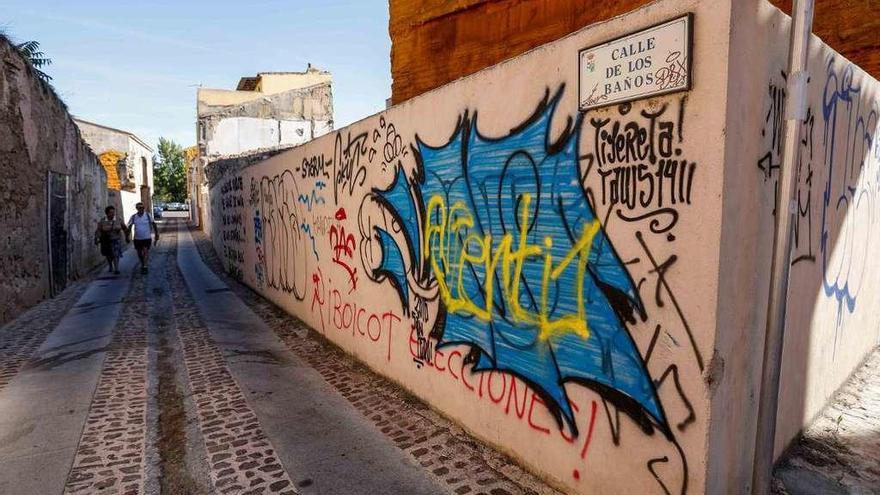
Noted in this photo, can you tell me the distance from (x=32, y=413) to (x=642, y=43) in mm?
5022

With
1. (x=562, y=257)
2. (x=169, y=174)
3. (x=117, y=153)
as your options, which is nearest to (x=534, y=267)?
(x=562, y=257)

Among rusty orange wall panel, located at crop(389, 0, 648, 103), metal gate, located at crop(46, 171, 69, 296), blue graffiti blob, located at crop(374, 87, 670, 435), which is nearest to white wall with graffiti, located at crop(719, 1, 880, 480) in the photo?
blue graffiti blob, located at crop(374, 87, 670, 435)

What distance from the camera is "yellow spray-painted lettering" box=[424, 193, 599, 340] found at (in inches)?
107

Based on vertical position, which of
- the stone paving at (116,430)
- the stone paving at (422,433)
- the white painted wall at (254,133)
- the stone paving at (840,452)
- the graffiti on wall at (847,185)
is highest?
the white painted wall at (254,133)

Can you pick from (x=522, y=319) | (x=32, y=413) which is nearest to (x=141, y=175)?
(x=32, y=413)

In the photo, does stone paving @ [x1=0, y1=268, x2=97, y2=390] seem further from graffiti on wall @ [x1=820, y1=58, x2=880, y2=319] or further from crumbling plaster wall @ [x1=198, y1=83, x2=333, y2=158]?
crumbling plaster wall @ [x1=198, y1=83, x2=333, y2=158]

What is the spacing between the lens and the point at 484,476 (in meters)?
3.08

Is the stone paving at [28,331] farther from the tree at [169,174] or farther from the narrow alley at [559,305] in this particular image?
the tree at [169,174]

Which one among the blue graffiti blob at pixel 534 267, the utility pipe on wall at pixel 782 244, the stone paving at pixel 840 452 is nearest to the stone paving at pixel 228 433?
the blue graffiti blob at pixel 534 267

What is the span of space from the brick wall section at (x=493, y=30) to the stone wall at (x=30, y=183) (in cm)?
562

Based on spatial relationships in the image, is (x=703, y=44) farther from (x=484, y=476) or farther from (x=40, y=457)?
(x=40, y=457)

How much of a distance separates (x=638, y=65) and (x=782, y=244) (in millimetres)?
1031

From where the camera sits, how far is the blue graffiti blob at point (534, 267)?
2.52 metres

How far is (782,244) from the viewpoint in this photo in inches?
88.9
